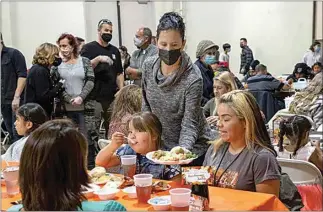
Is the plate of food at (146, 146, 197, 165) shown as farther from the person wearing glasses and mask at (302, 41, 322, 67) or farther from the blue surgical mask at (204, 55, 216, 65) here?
the blue surgical mask at (204, 55, 216, 65)

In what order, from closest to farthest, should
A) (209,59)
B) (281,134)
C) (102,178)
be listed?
(102,178), (281,134), (209,59)

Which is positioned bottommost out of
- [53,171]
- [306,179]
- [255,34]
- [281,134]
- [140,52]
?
[306,179]

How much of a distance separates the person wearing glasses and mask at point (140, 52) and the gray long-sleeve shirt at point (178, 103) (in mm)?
1544

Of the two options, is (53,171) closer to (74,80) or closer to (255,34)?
(74,80)

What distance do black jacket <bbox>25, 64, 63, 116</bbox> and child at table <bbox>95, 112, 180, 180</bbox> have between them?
1.32 metres

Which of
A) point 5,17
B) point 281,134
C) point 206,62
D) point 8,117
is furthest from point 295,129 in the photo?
point 8,117

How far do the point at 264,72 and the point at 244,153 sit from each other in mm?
2074

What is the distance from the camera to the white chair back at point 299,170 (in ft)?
5.97

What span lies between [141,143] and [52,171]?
0.78 meters

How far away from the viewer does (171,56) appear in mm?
2080

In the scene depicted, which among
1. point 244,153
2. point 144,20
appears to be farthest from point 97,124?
point 244,153

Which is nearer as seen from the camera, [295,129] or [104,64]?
[295,129]

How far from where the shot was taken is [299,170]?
195cm

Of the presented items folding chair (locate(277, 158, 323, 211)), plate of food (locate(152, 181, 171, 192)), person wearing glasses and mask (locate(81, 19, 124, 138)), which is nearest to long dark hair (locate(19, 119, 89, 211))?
plate of food (locate(152, 181, 171, 192))
